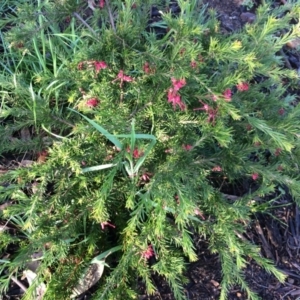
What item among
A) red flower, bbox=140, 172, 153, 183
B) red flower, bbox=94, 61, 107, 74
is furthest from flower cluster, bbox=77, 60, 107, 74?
red flower, bbox=140, 172, 153, 183

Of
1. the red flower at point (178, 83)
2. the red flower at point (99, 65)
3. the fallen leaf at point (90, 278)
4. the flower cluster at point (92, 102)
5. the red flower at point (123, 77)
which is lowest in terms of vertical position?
the fallen leaf at point (90, 278)

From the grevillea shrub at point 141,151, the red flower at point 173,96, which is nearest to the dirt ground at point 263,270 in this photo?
the grevillea shrub at point 141,151

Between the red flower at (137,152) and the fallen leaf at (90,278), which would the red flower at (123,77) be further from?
the fallen leaf at (90,278)

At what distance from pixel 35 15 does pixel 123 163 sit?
1.98ft

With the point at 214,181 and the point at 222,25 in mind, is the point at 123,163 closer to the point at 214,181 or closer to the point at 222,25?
the point at 214,181

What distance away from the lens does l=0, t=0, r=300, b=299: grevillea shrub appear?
1.51 meters

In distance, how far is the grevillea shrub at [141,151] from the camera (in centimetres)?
151

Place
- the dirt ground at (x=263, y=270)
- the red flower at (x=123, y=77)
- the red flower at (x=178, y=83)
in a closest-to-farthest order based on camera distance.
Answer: the red flower at (x=178, y=83)
the red flower at (x=123, y=77)
the dirt ground at (x=263, y=270)

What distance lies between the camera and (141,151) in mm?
1584

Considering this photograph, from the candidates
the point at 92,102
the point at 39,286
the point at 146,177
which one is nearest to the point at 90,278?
the point at 39,286

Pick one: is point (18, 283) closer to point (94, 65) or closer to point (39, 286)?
point (39, 286)

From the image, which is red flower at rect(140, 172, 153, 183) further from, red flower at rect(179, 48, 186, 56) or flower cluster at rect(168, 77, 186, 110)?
red flower at rect(179, 48, 186, 56)

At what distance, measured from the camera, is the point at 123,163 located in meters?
1.66

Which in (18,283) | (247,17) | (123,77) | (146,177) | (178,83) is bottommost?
(18,283)
